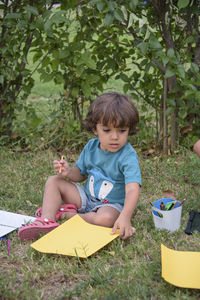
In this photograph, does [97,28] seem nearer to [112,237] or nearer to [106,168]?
[106,168]

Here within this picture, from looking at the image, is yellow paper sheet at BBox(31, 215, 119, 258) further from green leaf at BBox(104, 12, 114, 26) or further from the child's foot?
green leaf at BBox(104, 12, 114, 26)

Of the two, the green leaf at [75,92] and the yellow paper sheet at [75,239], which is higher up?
the green leaf at [75,92]

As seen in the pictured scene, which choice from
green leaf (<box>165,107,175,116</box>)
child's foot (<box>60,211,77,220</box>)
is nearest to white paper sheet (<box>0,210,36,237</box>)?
child's foot (<box>60,211,77,220</box>)

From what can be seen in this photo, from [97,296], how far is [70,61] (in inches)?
85.7

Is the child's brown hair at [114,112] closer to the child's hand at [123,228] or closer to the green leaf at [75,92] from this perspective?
the child's hand at [123,228]

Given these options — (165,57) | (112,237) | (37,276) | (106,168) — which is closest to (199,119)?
(165,57)

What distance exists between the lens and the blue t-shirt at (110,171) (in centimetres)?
242

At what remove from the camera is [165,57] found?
287cm

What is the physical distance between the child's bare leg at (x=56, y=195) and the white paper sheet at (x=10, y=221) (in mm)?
120

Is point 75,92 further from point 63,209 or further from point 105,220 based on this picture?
point 105,220

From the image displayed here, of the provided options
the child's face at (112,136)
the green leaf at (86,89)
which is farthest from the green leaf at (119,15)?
the green leaf at (86,89)

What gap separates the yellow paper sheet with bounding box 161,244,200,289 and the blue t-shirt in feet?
2.08

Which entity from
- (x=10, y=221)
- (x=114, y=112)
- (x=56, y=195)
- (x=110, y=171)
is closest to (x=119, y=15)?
(x=114, y=112)

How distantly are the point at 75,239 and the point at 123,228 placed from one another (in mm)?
245
